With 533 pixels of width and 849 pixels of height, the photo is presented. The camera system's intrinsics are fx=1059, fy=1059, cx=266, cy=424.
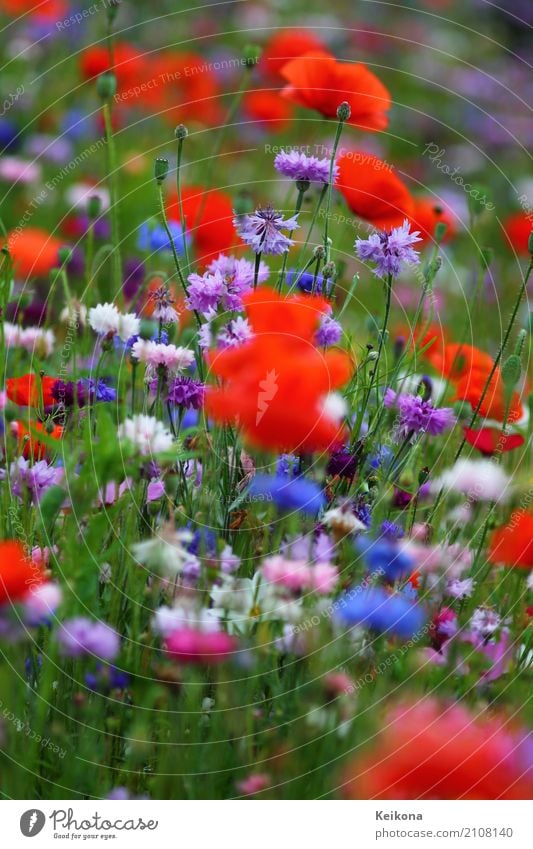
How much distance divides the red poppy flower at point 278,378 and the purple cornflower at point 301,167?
13 centimetres

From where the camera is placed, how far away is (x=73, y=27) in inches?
94.0

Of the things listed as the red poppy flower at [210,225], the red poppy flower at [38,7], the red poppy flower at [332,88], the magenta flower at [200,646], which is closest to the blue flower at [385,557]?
the magenta flower at [200,646]

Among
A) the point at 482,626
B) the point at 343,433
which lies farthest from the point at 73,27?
the point at 482,626

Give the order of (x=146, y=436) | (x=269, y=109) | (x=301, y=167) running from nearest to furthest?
1. (x=146, y=436)
2. (x=301, y=167)
3. (x=269, y=109)

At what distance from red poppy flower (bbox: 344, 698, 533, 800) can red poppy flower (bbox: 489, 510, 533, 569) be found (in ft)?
0.37

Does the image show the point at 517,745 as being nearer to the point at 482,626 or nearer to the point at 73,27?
the point at 482,626

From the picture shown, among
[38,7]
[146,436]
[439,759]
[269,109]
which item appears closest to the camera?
[439,759]

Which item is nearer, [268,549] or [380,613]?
[380,613]

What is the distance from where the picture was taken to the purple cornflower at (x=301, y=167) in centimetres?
80

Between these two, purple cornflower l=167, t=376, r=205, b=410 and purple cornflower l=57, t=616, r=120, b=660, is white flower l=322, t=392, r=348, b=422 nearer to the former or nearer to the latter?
purple cornflower l=167, t=376, r=205, b=410

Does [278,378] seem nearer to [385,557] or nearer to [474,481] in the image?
[385,557]

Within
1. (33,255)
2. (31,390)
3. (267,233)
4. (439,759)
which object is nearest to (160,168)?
(267,233)

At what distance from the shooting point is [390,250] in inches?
30.6

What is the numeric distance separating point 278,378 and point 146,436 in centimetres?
13
